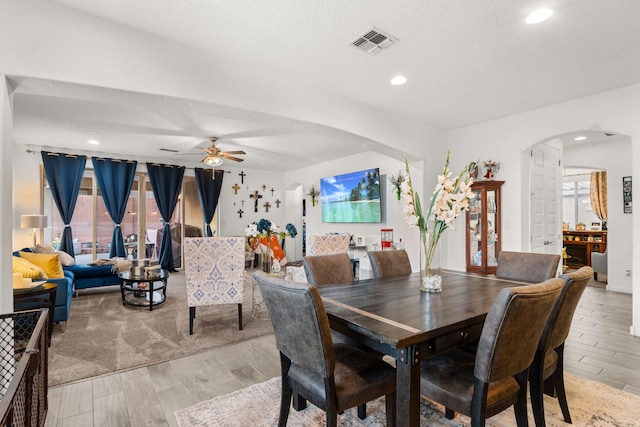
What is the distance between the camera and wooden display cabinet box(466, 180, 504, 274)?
4.52 metres

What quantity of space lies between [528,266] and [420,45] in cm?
207

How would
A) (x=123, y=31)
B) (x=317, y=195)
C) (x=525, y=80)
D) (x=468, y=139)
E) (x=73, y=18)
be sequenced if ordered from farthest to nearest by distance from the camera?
1. (x=317, y=195)
2. (x=468, y=139)
3. (x=525, y=80)
4. (x=123, y=31)
5. (x=73, y=18)

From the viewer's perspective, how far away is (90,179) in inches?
267

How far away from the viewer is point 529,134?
167 inches

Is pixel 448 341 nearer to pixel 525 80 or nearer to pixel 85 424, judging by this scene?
pixel 85 424

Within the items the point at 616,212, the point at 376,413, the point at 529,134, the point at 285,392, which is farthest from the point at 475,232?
the point at 285,392

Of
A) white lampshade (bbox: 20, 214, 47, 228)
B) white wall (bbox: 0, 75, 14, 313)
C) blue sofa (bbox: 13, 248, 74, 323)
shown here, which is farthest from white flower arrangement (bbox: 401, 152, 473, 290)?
white lampshade (bbox: 20, 214, 47, 228)

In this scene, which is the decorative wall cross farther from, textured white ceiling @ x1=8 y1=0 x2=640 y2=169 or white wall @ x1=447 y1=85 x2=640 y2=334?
white wall @ x1=447 y1=85 x2=640 y2=334

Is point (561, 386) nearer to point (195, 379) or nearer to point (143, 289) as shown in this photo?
point (195, 379)

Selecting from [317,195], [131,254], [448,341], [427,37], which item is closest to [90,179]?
[131,254]

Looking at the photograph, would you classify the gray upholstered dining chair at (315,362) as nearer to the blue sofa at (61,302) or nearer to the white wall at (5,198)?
the white wall at (5,198)

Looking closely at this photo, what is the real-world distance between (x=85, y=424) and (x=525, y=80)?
4.69 meters

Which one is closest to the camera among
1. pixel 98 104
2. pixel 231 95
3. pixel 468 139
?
pixel 231 95

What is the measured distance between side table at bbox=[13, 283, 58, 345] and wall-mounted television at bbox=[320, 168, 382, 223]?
4846mm
